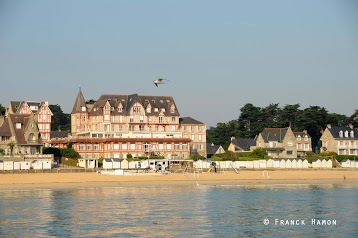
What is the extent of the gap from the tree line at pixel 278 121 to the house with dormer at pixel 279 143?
44.5 ft

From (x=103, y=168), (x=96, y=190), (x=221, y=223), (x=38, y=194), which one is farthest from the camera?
(x=103, y=168)

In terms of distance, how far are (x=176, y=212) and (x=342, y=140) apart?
3067 inches

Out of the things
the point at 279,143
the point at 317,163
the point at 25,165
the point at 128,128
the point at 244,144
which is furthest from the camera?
the point at 244,144

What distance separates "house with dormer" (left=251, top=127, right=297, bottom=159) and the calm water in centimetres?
4326

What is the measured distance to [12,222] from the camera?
43719 mm

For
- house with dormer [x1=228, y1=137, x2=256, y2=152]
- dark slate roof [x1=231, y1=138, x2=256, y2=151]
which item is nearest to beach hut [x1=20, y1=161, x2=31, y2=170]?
house with dormer [x1=228, y1=137, x2=256, y2=152]

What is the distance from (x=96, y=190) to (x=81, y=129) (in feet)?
130

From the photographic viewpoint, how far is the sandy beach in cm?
7500

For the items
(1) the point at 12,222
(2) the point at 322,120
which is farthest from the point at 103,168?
(2) the point at 322,120

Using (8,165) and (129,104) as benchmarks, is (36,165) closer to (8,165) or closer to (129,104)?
(8,165)

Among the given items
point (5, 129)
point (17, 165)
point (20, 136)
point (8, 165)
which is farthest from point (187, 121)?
point (8, 165)

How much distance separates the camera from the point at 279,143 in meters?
116

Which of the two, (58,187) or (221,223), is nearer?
(221,223)

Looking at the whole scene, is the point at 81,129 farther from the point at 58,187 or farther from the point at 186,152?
the point at 58,187
